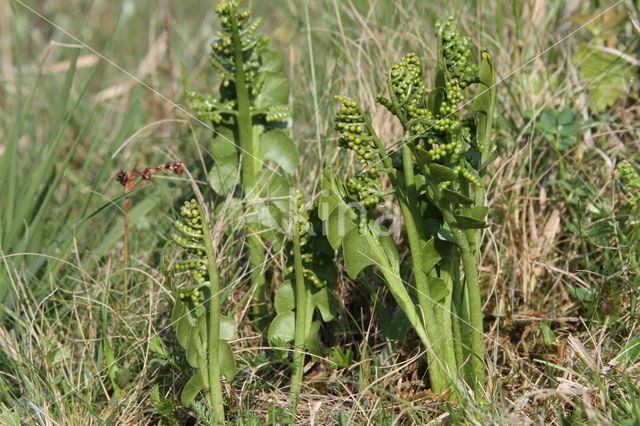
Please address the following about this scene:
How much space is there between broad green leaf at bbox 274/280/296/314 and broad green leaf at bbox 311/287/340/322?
0.16 ft

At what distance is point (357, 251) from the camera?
1.65 metres

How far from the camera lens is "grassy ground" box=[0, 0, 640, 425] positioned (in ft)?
5.84

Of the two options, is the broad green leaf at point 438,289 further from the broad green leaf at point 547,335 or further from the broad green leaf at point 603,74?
the broad green leaf at point 603,74

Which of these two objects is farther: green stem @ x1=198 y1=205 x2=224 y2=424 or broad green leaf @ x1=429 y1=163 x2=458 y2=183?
green stem @ x1=198 y1=205 x2=224 y2=424

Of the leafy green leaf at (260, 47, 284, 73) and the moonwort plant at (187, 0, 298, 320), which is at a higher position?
the leafy green leaf at (260, 47, 284, 73)

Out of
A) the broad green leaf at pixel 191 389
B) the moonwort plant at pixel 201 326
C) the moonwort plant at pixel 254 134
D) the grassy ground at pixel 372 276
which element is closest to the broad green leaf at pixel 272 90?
the moonwort plant at pixel 254 134

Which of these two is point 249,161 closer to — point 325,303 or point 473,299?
point 325,303

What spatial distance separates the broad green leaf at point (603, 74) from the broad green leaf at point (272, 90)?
0.95 metres

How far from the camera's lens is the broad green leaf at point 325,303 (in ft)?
5.90

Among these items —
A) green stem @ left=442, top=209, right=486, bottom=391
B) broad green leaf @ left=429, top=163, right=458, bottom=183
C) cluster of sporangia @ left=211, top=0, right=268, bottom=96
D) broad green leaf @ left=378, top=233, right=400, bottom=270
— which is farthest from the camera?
cluster of sporangia @ left=211, top=0, right=268, bottom=96

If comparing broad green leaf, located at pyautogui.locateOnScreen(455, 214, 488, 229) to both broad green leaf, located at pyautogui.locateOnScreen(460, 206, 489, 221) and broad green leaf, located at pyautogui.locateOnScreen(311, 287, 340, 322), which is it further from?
broad green leaf, located at pyautogui.locateOnScreen(311, 287, 340, 322)

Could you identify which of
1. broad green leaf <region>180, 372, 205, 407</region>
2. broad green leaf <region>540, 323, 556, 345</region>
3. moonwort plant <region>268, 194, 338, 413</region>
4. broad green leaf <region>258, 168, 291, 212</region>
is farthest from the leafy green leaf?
broad green leaf <region>540, 323, 556, 345</region>

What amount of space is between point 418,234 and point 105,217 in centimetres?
128

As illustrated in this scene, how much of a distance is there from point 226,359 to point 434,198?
1.80ft
